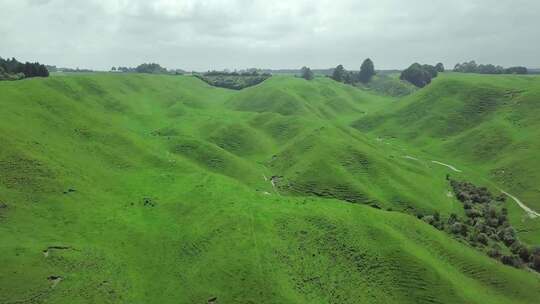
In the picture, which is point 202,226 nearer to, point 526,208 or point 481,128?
point 526,208

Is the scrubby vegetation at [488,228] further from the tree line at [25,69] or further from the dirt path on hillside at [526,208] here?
the tree line at [25,69]

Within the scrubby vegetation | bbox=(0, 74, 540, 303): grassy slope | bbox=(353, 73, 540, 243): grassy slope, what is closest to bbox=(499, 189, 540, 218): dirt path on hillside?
bbox=(353, 73, 540, 243): grassy slope

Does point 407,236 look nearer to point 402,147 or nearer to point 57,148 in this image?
point 57,148

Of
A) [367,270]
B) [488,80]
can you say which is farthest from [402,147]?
[367,270]

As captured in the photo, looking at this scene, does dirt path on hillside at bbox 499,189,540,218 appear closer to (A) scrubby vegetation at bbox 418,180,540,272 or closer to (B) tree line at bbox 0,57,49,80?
(A) scrubby vegetation at bbox 418,180,540,272

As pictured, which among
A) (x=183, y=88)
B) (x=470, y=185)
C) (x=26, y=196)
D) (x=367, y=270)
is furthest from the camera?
(x=183, y=88)

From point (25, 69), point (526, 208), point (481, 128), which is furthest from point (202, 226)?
point (25, 69)

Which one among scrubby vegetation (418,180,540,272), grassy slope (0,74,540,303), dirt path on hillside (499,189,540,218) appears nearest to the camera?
grassy slope (0,74,540,303)
